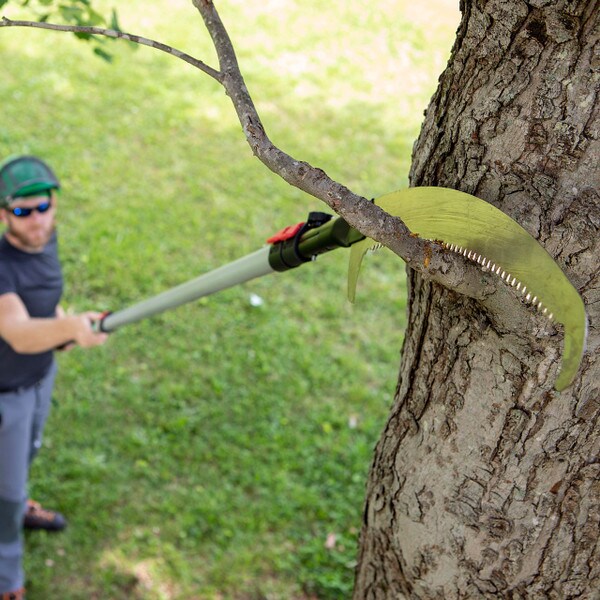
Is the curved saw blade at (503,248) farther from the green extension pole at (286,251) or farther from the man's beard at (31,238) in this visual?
the man's beard at (31,238)

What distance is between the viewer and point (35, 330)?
106 inches

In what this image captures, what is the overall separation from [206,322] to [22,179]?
6.15ft

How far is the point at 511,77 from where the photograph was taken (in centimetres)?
127

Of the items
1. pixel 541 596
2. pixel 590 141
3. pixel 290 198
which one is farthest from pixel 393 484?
pixel 290 198

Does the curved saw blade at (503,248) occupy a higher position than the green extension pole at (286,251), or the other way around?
the curved saw blade at (503,248)

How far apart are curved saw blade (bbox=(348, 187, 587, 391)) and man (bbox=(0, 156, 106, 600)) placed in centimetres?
174

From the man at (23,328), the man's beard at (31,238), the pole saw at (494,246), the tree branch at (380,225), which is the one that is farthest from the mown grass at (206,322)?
the tree branch at (380,225)

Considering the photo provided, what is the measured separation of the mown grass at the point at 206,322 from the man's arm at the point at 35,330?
1000 mm

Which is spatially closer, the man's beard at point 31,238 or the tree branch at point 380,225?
the tree branch at point 380,225

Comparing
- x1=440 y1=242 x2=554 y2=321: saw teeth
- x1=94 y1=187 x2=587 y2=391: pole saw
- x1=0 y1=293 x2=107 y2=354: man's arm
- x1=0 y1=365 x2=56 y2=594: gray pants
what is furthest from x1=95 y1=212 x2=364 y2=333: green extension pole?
x1=0 y1=365 x2=56 y2=594: gray pants

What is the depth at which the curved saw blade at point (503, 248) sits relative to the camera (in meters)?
1.15

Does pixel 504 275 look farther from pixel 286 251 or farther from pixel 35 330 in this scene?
pixel 35 330

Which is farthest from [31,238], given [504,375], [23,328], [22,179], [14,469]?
[504,375]

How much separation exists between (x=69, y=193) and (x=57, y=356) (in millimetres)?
1582
